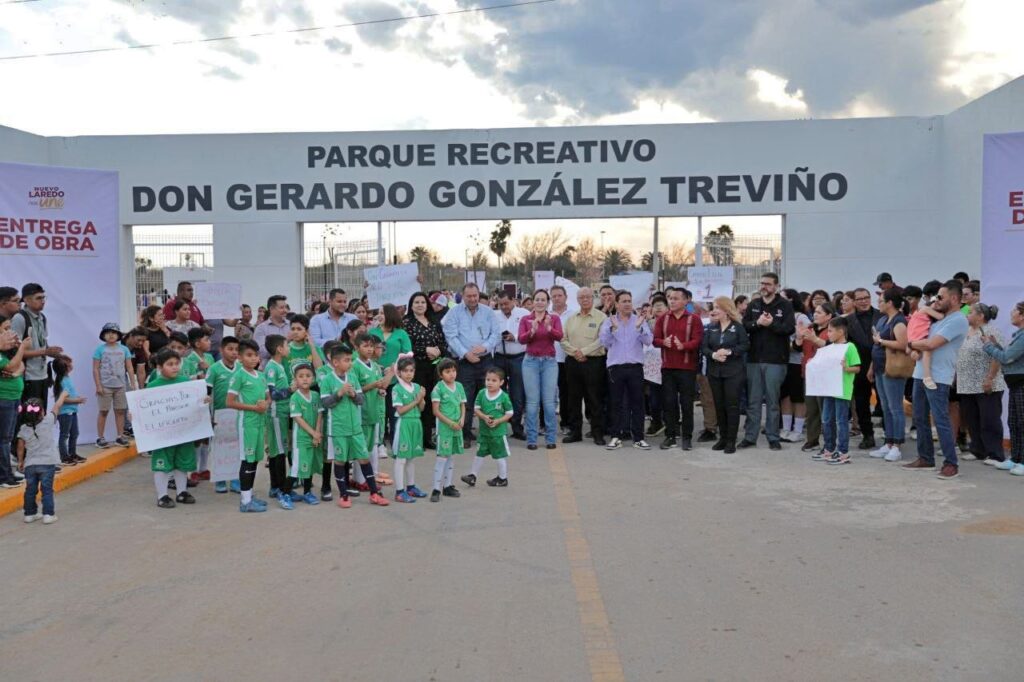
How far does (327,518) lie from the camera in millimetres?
7613

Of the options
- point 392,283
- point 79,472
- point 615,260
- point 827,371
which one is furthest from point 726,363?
point 615,260

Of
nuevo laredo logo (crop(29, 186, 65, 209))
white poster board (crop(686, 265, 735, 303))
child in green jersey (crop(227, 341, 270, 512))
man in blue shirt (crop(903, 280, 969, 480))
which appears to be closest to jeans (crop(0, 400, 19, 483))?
child in green jersey (crop(227, 341, 270, 512))

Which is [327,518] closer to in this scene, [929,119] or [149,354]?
[149,354]

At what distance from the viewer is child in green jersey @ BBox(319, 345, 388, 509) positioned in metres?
8.03

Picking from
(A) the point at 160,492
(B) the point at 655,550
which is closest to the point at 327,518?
(A) the point at 160,492

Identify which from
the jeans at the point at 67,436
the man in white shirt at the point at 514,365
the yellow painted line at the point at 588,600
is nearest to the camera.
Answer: the yellow painted line at the point at 588,600

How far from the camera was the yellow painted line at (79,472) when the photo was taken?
313 inches

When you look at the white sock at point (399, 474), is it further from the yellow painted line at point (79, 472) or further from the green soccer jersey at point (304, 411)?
the yellow painted line at point (79, 472)

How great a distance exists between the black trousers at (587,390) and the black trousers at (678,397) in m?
0.86

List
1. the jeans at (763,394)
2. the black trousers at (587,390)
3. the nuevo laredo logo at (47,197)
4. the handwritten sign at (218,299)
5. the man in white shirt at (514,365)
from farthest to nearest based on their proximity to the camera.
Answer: the handwritten sign at (218,299) < the man in white shirt at (514,365) < the black trousers at (587,390) < the jeans at (763,394) < the nuevo laredo logo at (47,197)

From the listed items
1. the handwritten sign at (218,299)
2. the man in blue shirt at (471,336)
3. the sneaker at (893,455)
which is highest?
the handwritten sign at (218,299)

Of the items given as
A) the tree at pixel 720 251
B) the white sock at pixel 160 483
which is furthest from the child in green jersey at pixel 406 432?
the tree at pixel 720 251

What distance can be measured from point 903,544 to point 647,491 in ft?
8.41

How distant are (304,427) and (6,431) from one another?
9.37ft
